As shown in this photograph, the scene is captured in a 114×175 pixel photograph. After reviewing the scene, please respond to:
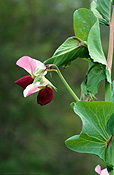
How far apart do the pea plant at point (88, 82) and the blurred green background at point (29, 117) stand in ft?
21.8

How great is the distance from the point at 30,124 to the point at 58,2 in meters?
3.76

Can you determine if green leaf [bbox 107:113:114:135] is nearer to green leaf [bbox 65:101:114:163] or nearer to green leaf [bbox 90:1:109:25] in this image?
green leaf [bbox 65:101:114:163]

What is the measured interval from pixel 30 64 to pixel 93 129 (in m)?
0.15

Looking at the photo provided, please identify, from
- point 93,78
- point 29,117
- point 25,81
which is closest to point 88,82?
point 93,78

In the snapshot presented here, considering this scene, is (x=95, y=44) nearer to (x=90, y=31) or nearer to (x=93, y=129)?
(x=90, y=31)

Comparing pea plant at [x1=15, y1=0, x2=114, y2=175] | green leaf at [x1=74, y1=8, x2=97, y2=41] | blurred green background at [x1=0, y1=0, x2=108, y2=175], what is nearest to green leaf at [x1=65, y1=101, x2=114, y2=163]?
pea plant at [x1=15, y1=0, x2=114, y2=175]

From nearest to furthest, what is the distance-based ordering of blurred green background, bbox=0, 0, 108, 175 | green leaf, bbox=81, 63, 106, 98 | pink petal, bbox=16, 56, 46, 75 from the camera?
pink petal, bbox=16, 56, 46, 75, green leaf, bbox=81, 63, 106, 98, blurred green background, bbox=0, 0, 108, 175

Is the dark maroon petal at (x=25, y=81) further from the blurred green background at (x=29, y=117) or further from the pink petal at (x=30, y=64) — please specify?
the blurred green background at (x=29, y=117)

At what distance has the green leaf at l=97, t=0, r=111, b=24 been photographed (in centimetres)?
71

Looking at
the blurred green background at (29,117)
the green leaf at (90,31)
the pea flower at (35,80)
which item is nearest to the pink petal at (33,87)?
the pea flower at (35,80)

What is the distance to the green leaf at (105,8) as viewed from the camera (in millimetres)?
708

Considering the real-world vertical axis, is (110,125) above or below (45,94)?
below

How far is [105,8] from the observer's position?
71 cm

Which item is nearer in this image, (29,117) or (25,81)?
(25,81)
